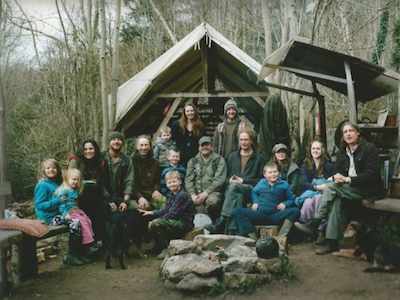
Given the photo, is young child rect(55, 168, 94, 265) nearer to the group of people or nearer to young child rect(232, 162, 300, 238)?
the group of people

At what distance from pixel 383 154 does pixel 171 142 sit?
335 cm

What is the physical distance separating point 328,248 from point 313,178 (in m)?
1.09

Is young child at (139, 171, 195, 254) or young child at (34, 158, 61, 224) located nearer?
young child at (34, 158, 61, 224)

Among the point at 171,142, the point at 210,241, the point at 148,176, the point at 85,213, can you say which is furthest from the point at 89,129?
the point at 210,241

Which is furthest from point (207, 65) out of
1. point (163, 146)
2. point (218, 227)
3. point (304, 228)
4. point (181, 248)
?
point (181, 248)

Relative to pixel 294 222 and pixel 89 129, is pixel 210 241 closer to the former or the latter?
pixel 294 222

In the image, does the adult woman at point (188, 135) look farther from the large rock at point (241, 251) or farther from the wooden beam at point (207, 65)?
the large rock at point (241, 251)

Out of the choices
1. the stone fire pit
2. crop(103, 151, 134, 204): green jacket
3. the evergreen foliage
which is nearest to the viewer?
the stone fire pit

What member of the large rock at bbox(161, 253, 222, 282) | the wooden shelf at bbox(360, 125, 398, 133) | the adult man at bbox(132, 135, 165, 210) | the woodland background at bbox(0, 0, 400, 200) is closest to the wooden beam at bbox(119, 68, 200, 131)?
the woodland background at bbox(0, 0, 400, 200)

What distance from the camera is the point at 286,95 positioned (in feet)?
34.8

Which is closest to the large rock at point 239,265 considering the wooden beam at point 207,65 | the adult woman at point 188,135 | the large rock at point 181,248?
the large rock at point 181,248

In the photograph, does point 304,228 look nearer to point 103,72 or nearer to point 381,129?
point 381,129

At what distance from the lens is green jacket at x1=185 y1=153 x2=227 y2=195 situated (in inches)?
265

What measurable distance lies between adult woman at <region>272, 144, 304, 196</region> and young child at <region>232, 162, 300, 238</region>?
33cm
